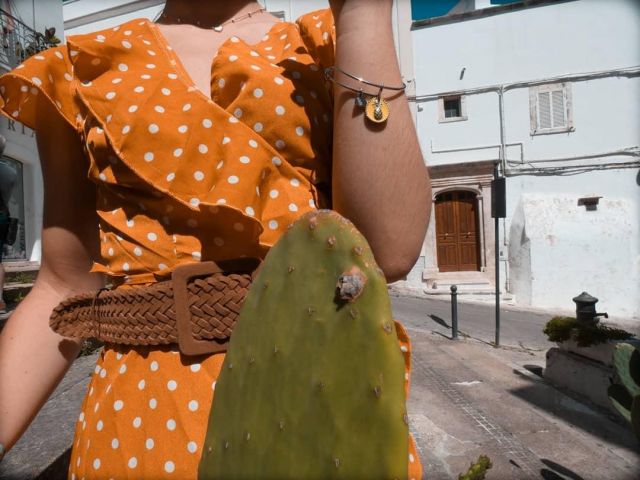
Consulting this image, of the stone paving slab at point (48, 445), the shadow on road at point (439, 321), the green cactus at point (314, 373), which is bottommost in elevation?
the shadow on road at point (439, 321)

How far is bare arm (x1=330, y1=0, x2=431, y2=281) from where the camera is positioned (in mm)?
618

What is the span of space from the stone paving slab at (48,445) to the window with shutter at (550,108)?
1290 centimetres

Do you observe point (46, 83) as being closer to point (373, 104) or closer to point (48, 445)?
point (373, 104)

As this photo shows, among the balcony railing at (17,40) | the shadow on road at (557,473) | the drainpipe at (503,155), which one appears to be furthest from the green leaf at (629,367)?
the drainpipe at (503,155)

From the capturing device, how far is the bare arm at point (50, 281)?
0.89 m

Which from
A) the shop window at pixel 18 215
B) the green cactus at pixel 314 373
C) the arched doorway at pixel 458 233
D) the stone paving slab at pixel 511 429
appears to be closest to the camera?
the green cactus at pixel 314 373

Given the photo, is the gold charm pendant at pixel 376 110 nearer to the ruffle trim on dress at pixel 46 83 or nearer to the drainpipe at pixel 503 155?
the ruffle trim on dress at pixel 46 83

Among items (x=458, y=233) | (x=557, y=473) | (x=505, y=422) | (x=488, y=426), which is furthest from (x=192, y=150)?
(x=458, y=233)

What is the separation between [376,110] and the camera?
615 mm

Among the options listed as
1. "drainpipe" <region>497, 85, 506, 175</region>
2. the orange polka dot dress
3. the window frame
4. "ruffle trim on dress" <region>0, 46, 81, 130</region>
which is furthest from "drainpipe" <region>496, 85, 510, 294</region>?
"ruffle trim on dress" <region>0, 46, 81, 130</region>

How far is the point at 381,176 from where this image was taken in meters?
Result: 0.62

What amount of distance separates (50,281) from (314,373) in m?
0.85

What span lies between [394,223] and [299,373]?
27cm

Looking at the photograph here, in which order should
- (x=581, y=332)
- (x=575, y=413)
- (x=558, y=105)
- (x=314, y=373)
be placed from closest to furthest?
(x=314, y=373), (x=575, y=413), (x=581, y=332), (x=558, y=105)
